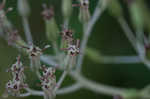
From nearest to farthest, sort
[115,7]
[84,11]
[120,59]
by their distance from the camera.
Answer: [84,11] < [115,7] < [120,59]

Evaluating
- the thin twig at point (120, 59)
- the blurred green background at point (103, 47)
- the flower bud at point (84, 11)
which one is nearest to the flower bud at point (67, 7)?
the flower bud at point (84, 11)

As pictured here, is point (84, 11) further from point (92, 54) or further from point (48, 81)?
point (92, 54)

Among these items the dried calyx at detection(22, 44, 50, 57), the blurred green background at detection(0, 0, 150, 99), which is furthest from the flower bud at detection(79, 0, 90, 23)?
the blurred green background at detection(0, 0, 150, 99)

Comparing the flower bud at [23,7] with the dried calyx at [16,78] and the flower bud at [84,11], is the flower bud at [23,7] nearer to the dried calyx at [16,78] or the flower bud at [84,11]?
the flower bud at [84,11]

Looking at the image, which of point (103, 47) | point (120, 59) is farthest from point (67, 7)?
point (103, 47)

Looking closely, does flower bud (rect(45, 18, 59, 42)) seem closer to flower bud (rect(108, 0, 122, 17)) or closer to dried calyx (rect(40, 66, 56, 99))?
dried calyx (rect(40, 66, 56, 99))

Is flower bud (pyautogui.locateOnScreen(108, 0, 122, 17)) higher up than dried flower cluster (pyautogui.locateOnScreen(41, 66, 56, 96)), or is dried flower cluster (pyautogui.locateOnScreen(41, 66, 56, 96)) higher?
flower bud (pyautogui.locateOnScreen(108, 0, 122, 17))

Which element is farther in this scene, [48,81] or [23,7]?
[23,7]

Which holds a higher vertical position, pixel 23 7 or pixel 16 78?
pixel 23 7

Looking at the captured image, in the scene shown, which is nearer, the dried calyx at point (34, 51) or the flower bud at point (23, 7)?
the dried calyx at point (34, 51)

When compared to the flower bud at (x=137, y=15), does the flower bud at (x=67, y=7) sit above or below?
above

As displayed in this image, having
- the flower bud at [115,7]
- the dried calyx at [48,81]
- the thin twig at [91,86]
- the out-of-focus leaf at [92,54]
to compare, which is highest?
the flower bud at [115,7]

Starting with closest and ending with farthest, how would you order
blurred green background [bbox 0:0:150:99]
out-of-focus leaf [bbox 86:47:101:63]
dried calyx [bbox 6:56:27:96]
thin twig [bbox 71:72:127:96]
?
dried calyx [bbox 6:56:27:96], thin twig [bbox 71:72:127:96], out-of-focus leaf [bbox 86:47:101:63], blurred green background [bbox 0:0:150:99]
